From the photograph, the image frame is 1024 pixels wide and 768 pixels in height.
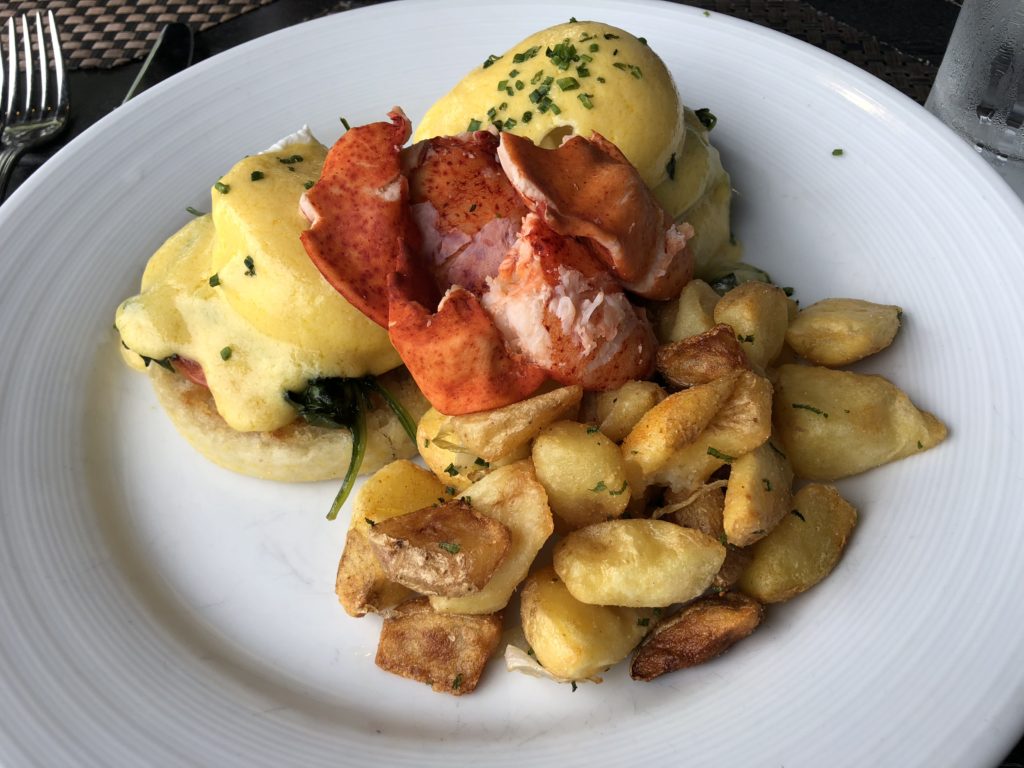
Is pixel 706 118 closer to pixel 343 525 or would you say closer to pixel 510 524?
pixel 510 524

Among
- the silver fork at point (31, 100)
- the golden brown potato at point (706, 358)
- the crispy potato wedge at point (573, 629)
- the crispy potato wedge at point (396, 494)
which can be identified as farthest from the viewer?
the silver fork at point (31, 100)

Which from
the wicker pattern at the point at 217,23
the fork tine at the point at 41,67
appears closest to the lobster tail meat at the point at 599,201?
the wicker pattern at the point at 217,23

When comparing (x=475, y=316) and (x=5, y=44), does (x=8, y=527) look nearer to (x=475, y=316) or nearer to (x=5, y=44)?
(x=475, y=316)

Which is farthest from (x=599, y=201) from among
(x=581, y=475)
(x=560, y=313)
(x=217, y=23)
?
(x=217, y=23)

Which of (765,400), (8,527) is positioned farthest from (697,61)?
(8,527)

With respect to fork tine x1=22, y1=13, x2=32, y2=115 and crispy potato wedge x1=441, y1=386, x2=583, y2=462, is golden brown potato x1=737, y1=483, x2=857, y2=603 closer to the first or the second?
crispy potato wedge x1=441, y1=386, x2=583, y2=462

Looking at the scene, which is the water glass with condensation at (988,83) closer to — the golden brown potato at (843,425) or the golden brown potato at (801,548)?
the golden brown potato at (843,425)

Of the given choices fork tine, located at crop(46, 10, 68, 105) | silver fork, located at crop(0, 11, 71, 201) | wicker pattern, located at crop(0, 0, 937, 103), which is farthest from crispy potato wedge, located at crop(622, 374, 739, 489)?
fork tine, located at crop(46, 10, 68, 105)
